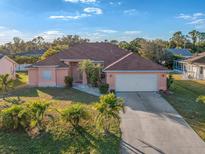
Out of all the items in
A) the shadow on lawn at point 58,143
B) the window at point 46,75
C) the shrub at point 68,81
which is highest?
the window at point 46,75

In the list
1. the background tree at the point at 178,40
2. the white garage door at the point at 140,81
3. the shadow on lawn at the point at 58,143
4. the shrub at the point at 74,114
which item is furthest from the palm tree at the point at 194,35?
the shadow on lawn at the point at 58,143

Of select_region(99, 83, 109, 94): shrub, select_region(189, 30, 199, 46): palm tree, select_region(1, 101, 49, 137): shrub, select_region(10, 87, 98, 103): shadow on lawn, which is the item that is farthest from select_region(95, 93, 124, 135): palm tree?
select_region(189, 30, 199, 46): palm tree

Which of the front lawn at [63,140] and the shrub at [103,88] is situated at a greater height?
the shrub at [103,88]

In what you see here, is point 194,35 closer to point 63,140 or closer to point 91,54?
point 91,54

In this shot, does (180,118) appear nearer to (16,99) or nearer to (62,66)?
(16,99)

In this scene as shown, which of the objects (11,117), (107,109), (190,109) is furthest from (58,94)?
(190,109)

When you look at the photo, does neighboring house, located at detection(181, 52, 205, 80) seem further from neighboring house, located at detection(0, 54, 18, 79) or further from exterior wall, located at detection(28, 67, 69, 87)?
neighboring house, located at detection(0, 54, 18, 79)

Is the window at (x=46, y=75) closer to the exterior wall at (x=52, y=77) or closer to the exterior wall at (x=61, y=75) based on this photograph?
the exterior wall at (x=52, y=77)
